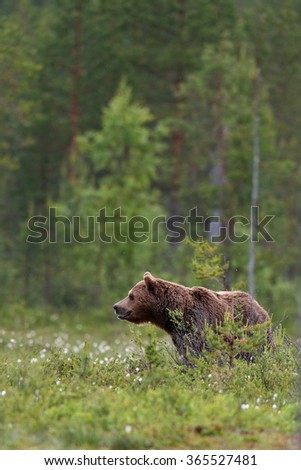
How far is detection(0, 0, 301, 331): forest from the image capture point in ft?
98.5

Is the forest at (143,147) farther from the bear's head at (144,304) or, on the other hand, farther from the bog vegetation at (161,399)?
the bog vegetation at (161,399)

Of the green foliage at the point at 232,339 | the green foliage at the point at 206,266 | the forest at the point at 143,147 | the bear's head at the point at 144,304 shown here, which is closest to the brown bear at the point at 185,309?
the bear's head at the point at 144,304

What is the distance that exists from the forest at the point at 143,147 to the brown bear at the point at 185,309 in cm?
1201

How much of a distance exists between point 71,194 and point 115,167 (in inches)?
111

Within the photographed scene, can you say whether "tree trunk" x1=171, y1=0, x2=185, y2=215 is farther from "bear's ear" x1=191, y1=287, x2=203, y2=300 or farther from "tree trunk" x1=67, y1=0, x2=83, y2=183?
"bear's ear" x1=191, y1=287, x2=203, y2=300

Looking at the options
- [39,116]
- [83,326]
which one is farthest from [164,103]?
[83,326]

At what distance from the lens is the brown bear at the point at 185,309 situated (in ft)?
34.1

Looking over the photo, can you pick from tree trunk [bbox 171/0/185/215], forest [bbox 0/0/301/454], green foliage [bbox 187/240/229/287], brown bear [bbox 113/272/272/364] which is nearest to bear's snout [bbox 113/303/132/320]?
brown bear [bbox 113/272/272/364]

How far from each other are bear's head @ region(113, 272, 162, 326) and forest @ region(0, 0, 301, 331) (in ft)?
39.3

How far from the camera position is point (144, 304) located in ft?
35.9

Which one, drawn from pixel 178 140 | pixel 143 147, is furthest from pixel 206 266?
pixel 178 140

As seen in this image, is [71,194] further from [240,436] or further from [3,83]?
[240,436]

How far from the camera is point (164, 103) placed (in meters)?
40.1

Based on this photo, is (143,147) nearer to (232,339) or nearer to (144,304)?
(144,304)
